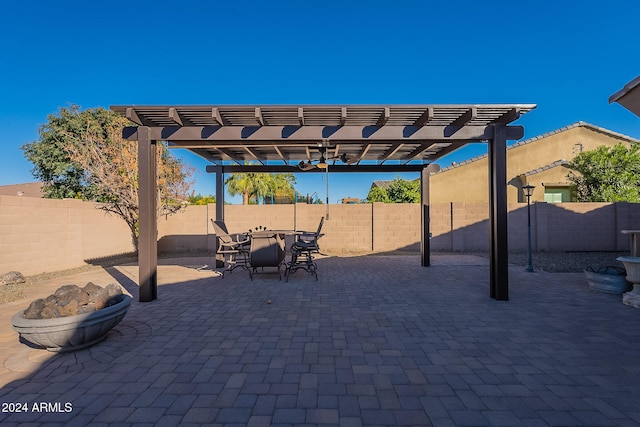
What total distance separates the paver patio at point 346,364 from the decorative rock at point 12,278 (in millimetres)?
1782

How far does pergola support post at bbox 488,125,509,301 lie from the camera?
4.27 metres

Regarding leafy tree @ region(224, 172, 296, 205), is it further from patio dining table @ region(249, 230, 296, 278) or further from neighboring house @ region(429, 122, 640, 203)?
patio dining table @ region(249, 230, 296, 278)

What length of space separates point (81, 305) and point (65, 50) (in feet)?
34.4

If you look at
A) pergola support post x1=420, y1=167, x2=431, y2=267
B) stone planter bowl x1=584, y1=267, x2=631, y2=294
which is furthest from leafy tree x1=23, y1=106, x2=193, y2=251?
stone planter bowl x1=584, y1=267, x2=631, y2=294

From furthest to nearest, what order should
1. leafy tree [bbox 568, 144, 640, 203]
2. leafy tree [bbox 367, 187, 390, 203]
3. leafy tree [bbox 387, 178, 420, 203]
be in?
leafy tree [bbox 367, 187, 390, 203] < leafy tree [bbox 387, 178, 420, 203] < leafy tree [bbox 568, 144, 640, 203]

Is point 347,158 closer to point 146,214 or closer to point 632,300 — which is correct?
point 146,214

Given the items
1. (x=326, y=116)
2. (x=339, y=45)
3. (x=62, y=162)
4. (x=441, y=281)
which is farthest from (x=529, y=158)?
(x=62, y=162)

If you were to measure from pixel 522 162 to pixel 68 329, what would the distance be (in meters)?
17.9

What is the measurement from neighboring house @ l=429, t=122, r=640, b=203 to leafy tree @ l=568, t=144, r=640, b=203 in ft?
5.22

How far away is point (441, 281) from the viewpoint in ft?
18.2

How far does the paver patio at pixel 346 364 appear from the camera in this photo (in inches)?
72.7

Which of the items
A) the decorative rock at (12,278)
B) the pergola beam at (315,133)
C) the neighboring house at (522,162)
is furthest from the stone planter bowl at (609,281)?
the decorative rock at (12,278)

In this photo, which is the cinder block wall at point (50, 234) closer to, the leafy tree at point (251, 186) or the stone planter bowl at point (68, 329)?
the stone planter bowl at point (68, 329)

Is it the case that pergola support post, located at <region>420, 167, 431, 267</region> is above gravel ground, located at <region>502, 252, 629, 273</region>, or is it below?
above
